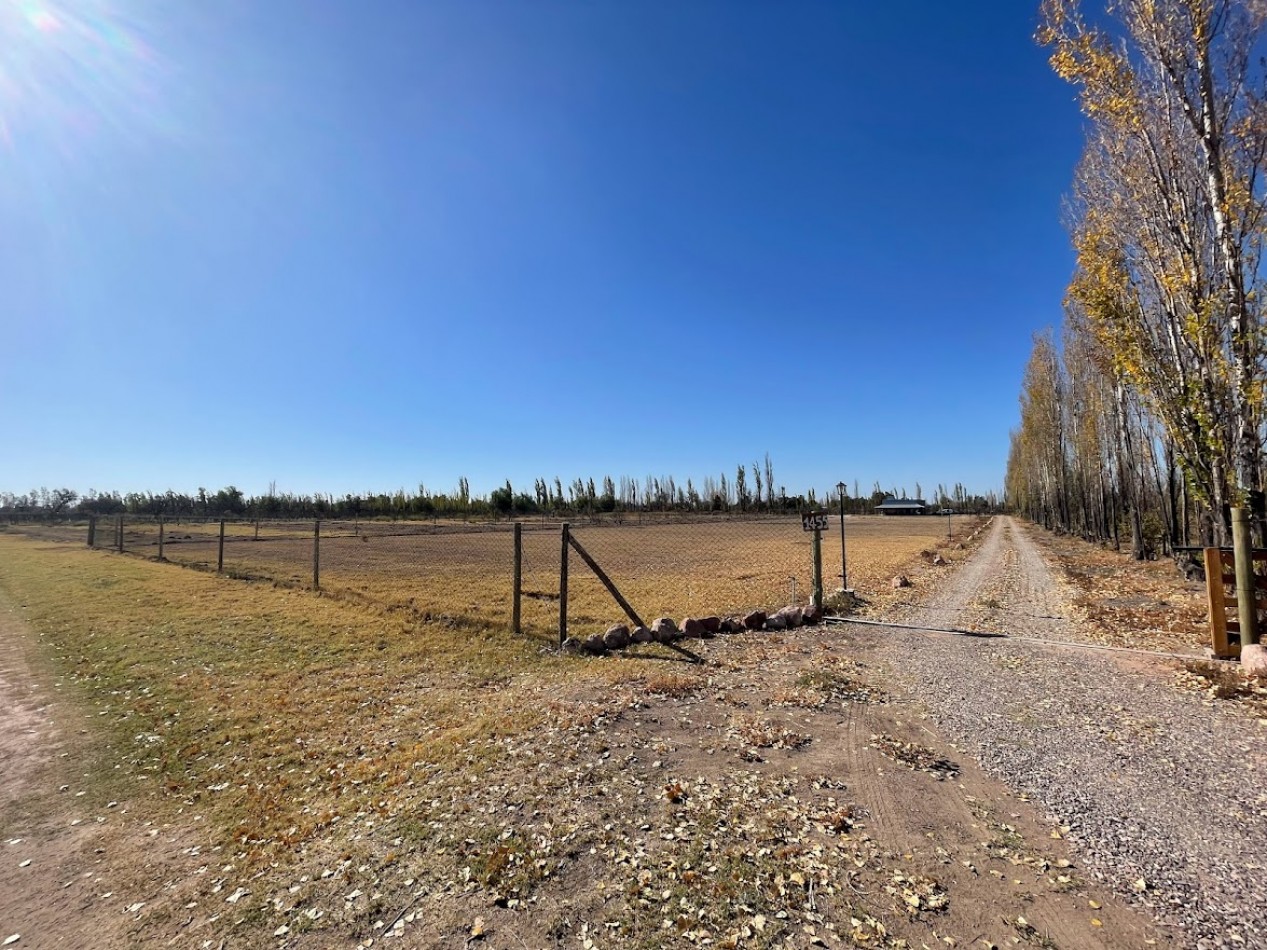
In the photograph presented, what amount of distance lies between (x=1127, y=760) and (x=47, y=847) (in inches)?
313

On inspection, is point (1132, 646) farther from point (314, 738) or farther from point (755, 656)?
point (314, 738)

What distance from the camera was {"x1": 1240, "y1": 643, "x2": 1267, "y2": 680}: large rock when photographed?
19.9 feet

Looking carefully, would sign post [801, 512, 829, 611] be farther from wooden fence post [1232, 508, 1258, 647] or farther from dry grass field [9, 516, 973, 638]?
wooden fence post [1232, 508, 1258, 647]

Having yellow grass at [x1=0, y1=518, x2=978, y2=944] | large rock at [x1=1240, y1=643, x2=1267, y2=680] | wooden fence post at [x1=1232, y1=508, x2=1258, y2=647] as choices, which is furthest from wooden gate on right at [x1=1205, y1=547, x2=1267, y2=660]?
yellow grass at [x1=0, y1=518, x2=978, y2=944]

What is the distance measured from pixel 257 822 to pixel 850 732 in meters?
4.81

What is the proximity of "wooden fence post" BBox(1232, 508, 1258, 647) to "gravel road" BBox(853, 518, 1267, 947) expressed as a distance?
3.25 feet

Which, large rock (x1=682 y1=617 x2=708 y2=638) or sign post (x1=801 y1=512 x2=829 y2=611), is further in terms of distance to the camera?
sign post (x1=801 y1=512 x2=829 y2=611)

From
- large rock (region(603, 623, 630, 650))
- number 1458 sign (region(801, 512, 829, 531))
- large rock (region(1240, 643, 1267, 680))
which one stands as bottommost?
large rock (region(603, 623, 630, 650))

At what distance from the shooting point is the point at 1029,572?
18.0 metres

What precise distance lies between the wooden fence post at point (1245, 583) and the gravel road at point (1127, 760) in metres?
0.99

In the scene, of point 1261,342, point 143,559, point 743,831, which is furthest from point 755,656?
point 143,559

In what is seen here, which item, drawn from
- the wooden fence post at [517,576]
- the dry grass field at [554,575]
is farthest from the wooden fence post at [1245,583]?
the wooden fence post at [517,576]

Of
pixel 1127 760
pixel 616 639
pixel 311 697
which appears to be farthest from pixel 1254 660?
pixel 311 697

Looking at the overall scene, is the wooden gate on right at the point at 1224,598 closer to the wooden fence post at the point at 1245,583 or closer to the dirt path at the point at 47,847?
the wooden fence post at the point at 1245,583
